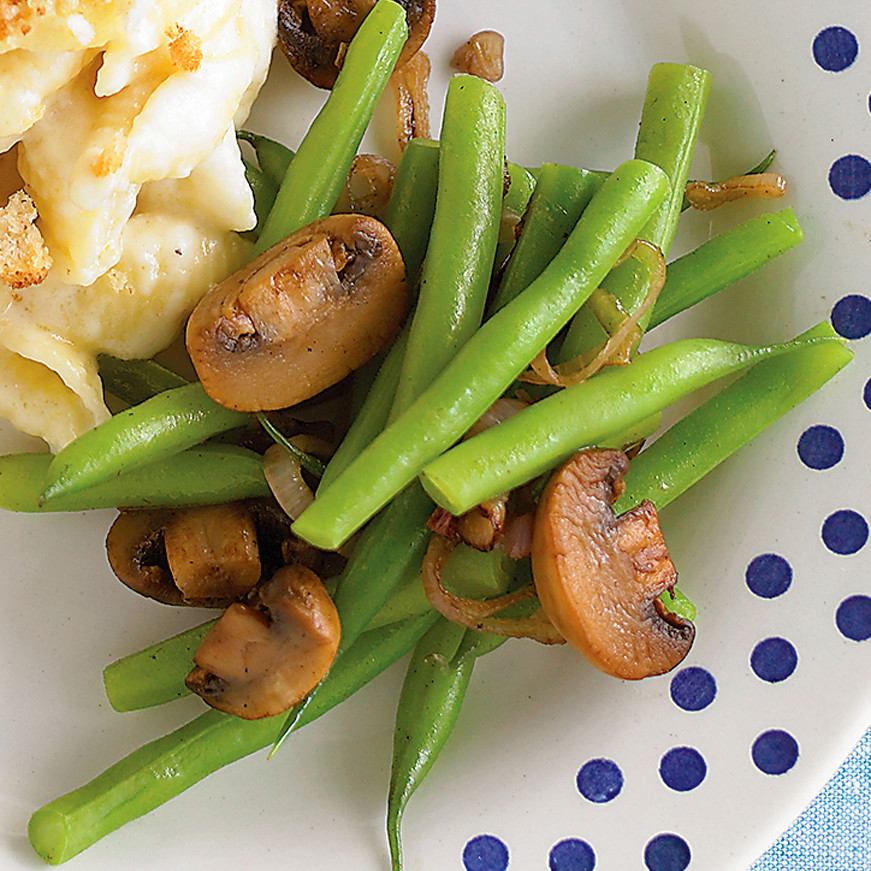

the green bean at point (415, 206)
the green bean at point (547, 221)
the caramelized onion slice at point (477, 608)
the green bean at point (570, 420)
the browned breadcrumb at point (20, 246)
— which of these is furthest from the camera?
the green bean at point (415, 206)

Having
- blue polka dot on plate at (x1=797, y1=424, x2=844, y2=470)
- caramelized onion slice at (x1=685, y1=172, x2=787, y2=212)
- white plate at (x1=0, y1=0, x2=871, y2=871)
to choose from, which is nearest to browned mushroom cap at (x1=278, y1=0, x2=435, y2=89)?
white plate at (x1=0, y1=0, x2=871, y2=871)

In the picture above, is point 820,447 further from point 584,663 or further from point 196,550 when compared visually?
point 196,550

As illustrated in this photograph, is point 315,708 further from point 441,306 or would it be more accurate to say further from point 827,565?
point 827,565

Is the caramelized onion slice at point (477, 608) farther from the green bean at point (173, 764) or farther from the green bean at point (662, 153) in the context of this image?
the green bean at point (662, 153)

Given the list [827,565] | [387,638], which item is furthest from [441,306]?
[827,565]

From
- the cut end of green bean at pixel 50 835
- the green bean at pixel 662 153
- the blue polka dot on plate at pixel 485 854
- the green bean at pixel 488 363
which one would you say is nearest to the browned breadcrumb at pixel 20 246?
the green bean at pixel 488 363

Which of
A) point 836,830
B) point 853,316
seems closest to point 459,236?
point 853,316
